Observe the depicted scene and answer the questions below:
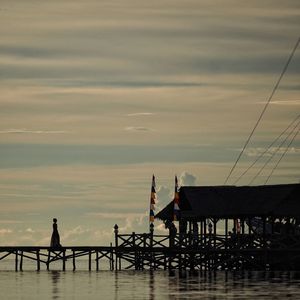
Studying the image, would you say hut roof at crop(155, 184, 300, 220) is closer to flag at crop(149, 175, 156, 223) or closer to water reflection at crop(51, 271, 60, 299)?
flag at crop(149, 175, 156, 223)

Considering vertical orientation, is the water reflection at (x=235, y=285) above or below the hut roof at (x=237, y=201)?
below

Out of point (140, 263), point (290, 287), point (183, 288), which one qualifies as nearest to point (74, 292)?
point (183, 288)

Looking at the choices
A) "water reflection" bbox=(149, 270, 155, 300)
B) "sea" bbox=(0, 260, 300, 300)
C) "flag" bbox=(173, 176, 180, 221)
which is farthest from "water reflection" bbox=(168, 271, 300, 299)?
"flag" bbox=(173, 176, 180, 221)

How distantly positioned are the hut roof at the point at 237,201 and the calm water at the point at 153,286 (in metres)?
4.08

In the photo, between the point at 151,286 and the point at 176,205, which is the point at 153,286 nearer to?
the point at 151,286

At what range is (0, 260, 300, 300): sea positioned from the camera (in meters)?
62.9

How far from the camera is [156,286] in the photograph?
2783 inches

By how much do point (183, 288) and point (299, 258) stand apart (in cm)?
1870

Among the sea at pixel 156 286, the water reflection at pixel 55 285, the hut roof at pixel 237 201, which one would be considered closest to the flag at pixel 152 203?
the hut roof at pixel 237 201

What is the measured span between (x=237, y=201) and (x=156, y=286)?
62.8 ft

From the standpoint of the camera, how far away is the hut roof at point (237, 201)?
8581 centimetres

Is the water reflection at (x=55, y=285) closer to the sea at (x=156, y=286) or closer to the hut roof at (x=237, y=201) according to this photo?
the sea at (x=156, y=286)

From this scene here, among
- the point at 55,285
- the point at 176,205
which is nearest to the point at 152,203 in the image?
the point at 176,205

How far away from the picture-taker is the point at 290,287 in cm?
6888
